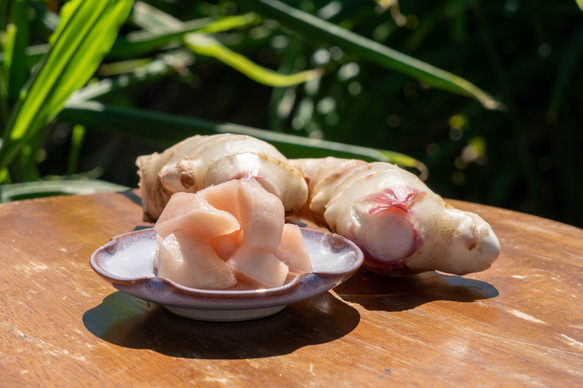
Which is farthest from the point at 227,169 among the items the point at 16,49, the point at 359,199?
the point at 16,49

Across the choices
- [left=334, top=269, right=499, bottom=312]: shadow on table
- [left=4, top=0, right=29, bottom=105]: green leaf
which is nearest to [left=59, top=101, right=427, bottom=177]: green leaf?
[left=4, top=0, right=29, bottom=105]: green leaf

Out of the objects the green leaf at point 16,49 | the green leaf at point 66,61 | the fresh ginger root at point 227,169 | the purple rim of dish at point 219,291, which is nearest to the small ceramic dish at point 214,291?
the purple rim of dish at point 219,291

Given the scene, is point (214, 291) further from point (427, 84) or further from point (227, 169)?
point (427, 84)

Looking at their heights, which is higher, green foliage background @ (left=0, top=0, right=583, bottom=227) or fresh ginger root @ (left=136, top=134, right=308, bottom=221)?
green foliage background @ (left=0, top=0, right=583, bottom=227)

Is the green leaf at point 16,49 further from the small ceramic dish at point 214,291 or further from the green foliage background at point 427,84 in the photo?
the small ceramic dish at point 214,291

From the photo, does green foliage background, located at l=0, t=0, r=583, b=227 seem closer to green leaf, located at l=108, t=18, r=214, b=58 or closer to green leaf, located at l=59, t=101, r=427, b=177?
green leaf, located at l=108, t=18, r=214, b=58

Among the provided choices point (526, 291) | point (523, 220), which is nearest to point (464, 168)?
point (523, 220)
